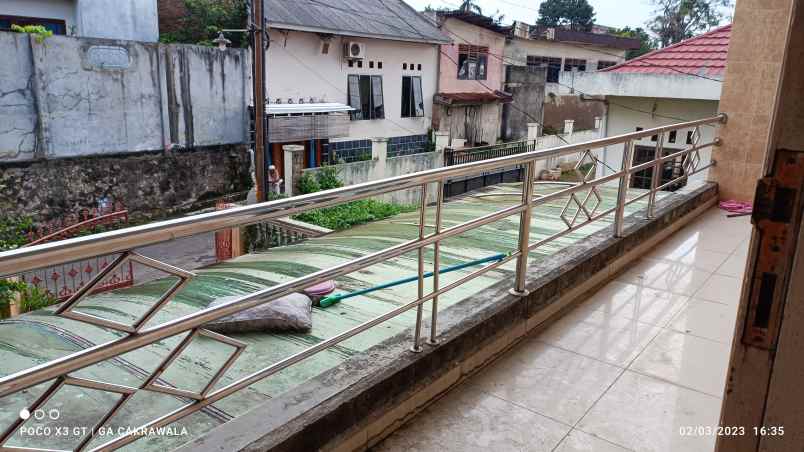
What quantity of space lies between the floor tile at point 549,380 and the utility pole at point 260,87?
31.4 feet

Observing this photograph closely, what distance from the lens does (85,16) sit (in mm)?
13484

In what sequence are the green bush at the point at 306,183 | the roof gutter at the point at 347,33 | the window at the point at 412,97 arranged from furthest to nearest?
the window at the point at 412,97
the roof gutter at the point at 347,33
the green bush at the point at 306,183

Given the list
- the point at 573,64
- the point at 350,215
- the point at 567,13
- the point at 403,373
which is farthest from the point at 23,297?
the point at 567,13

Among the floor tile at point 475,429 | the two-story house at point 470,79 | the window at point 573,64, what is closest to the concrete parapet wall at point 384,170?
the two-story house at point 470,79

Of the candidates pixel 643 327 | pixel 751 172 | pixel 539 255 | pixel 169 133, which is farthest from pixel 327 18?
pixel 643 327

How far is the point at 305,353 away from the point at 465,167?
40.3 inches

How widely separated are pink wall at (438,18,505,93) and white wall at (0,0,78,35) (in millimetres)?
11507

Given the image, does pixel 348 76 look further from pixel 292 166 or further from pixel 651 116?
pixel 651 116

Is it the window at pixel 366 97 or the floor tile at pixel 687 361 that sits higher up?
the window at pixel 366 97

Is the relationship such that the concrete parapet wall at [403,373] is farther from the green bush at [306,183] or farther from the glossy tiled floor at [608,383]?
the green bush at [306,183]

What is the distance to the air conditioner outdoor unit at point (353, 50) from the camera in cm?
1670

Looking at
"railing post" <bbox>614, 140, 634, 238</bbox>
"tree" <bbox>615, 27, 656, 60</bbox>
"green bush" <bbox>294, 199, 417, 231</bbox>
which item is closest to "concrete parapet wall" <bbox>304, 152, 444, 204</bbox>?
"green bush" <bbox>294, 199, 417, 231</bbox>

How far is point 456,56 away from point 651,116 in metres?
12.2

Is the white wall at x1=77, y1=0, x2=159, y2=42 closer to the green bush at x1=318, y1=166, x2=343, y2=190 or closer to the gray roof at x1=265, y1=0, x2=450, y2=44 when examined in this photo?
the gray roof at x1=265, y1=0, x2=450, y2=44
